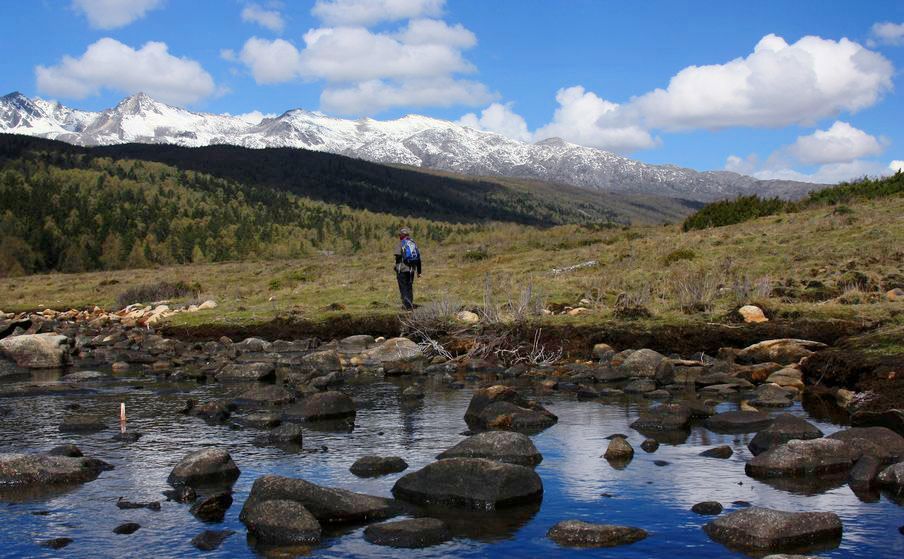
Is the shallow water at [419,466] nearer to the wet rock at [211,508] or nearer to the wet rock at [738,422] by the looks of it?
the wet rock at [211,508]

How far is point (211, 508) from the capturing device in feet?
30.4

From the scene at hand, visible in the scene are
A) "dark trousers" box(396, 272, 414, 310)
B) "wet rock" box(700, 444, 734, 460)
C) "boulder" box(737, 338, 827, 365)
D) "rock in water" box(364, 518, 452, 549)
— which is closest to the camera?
"rock in water" box(364, 518, 452, 549)

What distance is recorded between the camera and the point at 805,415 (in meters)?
13.9

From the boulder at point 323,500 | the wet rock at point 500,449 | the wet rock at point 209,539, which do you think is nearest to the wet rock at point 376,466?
the wet rock at point 500,449

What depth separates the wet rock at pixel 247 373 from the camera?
20.0 meters

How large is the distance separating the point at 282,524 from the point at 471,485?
223 centimetres

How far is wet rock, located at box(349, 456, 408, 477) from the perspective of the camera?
11.0 m

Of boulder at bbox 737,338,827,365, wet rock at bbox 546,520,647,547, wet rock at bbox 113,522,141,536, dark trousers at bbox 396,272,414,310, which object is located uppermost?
dark trousers at bbox 396,272,414,310

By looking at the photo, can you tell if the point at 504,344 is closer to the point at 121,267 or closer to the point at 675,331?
the point at 675,331

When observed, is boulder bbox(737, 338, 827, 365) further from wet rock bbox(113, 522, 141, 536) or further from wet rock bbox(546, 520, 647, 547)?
wet rock bbox(113, 522, 141, 536)

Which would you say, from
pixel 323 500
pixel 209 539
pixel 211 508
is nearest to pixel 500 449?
pixel 323 500

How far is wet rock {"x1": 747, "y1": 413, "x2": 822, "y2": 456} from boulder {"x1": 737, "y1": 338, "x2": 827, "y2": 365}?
6399 mm

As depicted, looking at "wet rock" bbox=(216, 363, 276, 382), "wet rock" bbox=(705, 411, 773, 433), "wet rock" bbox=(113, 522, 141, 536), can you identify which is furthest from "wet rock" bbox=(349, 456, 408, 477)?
"wet rock" bbox=(216, 363, 276, 382)

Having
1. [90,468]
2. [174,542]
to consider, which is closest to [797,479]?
[174,542]
